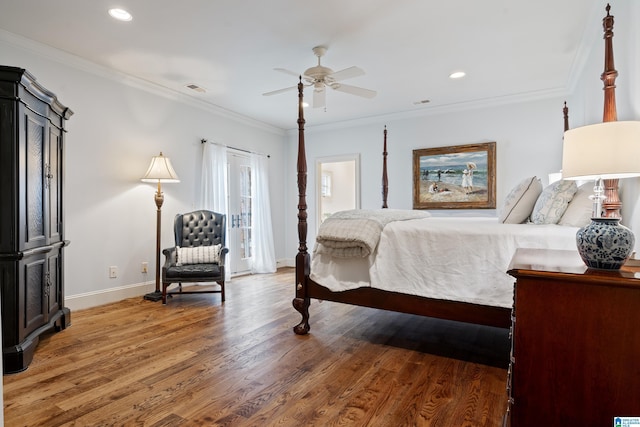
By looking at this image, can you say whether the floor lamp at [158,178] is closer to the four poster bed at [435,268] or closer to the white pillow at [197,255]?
the white pillow at [197,255]

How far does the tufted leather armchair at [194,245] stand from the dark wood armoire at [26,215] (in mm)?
1088

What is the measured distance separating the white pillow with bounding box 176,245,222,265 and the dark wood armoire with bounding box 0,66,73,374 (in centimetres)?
124

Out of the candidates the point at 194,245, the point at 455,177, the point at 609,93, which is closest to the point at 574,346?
the point at 609,93

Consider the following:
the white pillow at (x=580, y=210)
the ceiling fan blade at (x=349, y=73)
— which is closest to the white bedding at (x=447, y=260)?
the white pillow at (x=580, y=210)

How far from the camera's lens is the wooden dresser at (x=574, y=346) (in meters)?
1.06

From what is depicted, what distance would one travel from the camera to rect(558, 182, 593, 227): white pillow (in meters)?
2.25

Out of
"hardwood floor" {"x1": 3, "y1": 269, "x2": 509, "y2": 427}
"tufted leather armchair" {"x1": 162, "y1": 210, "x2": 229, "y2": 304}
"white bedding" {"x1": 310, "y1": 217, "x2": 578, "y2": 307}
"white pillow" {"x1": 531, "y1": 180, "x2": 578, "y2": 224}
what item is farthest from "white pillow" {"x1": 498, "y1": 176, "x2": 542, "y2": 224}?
"tufted leather armchair" {"x1": 162, "y1": 210, "x2": 229, "y2": 304}

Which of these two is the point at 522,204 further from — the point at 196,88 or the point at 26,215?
the point at 196,88

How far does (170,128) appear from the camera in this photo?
14.8 feet

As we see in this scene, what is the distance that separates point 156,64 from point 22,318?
2.70 m

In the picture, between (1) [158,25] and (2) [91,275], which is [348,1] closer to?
(1) [158,25]

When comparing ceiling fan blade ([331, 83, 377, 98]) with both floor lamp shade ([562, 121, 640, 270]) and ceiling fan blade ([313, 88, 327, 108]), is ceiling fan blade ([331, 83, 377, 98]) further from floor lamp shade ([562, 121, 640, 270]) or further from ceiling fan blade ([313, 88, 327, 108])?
floor lamp shade ([562, 121, 640, 270])

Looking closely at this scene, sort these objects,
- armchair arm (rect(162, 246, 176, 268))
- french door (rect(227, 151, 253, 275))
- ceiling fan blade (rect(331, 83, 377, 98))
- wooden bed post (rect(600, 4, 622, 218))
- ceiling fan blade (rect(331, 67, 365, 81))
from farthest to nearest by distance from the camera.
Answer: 1. french door (rect(227, 151, 253, 275))
2. armchair arm (rect(162, 246, 176, 268))
3. ceiling fan blade (rect(331, 83, 377, 98))
4. ceiling fan blade (rect(331, 67, 365, 81))
5. wooden bed post (rect(600, 4, 622, 218))

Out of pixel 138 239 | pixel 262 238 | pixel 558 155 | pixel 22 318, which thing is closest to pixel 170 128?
pixel 138 239
